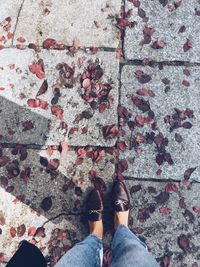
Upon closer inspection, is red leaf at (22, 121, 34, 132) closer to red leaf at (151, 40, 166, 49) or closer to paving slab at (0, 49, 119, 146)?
paving slab at (0, 49, 119, 146)

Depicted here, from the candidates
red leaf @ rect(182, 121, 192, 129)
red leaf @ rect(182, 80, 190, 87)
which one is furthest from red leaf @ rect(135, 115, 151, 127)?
red leaf @ rect(182, 80, 190, 87)

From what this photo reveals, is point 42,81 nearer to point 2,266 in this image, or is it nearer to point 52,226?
point 52,226

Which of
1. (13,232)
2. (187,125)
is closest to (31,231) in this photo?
(13,232)

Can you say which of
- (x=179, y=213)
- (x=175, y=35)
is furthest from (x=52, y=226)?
A: (x=175, y=35)

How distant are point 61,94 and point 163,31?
1.23 metres

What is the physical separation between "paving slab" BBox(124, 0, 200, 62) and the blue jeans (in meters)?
1.79

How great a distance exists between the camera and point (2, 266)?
350 cm

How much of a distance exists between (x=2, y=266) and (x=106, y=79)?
2.01 metres

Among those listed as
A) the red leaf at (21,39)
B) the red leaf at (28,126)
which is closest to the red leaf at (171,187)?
the red leaf at (28,126)

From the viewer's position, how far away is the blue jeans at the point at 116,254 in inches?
113

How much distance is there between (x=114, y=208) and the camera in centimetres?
357

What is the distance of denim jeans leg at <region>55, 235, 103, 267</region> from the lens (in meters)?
2.95

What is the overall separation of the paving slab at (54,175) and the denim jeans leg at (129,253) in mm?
548

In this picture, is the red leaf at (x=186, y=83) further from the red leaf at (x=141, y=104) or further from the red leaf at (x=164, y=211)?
the red leaf at (x=164, y=211)
